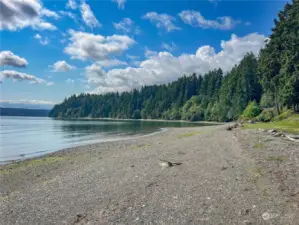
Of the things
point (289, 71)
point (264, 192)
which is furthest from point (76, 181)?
point (289, 71)

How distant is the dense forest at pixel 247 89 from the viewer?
138ft

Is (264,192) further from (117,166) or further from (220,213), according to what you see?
(117,166)

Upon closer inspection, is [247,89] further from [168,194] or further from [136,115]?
[136,115]

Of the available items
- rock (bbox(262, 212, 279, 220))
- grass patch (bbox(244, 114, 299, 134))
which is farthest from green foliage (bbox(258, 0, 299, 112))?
A: rock (bbox(262, 212, 279, 220))

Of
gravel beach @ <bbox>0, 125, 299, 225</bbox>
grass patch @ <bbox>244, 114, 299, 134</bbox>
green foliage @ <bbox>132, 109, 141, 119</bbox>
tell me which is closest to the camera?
gravel beach @ <bbox>0, 125, 299, 225</bbox>

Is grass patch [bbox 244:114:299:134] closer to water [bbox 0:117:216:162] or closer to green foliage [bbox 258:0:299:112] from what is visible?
green foliage [bbox 258:0:299:112]

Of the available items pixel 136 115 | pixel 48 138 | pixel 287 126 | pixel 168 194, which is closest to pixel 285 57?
pixel 287 126

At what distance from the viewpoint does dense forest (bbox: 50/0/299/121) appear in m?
42.0

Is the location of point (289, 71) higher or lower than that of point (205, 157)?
higher

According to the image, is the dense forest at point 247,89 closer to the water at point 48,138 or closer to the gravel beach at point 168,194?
the water at point 48,138

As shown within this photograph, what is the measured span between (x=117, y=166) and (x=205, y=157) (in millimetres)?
5962

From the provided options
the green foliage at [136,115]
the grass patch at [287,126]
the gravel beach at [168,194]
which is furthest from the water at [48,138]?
the green foliage at [136,115]

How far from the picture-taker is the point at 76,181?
11969 mm

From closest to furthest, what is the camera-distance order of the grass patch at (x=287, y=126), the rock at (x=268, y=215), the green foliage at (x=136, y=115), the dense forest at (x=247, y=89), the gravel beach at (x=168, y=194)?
the rock at (x=268, y=215), the gravel beach at (x=168, y=194), the grass patch at (x=287, y=126), the dense forest at (x=247, y=89), the green foliage at (x=136, y=115)
